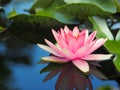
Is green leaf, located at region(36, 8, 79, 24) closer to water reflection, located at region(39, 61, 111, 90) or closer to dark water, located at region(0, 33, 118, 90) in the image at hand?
dark water, located at region(0, 33, 118, 90)

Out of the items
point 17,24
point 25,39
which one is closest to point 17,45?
point 25,39

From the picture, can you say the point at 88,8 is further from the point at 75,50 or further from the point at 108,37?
the point at 75,50

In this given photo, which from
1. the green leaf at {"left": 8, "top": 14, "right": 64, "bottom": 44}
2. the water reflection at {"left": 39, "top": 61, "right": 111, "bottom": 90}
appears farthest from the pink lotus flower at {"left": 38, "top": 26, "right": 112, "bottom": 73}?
the green leaf at {"left": 8, "top": 14, "right": 64, "bottom": 44}

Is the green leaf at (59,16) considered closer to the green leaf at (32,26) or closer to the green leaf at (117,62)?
the green leaf at (32,26)

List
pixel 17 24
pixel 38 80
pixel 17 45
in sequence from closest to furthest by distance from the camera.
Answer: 1. pixel 38 80
2. pixel 17 45
3. pixel 17 24

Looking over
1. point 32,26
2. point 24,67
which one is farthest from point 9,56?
point 32,26

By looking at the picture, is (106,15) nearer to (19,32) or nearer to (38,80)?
(19,32)

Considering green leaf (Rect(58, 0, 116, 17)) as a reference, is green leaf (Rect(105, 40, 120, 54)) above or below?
below
